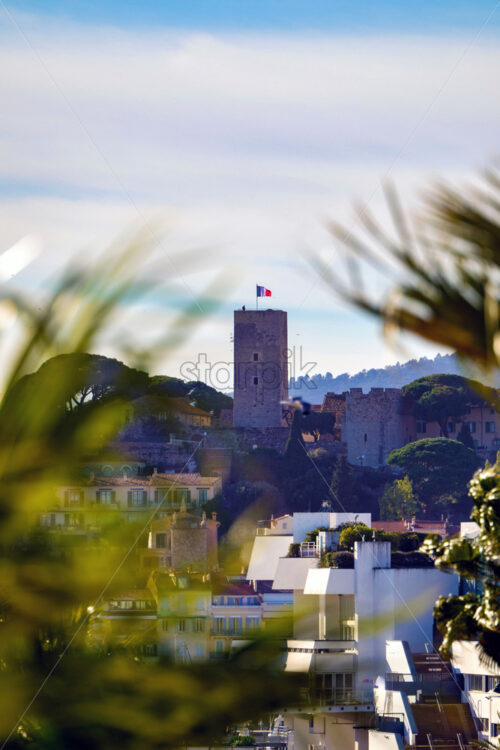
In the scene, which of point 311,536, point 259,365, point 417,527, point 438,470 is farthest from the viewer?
point 259,365

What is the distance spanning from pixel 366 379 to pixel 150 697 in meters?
139

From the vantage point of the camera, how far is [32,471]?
72cm

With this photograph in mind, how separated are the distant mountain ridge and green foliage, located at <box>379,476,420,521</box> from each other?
1547cm

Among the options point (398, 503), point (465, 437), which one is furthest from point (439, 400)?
point (398, 503)

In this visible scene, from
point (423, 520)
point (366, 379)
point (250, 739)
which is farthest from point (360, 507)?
point (366, 379)

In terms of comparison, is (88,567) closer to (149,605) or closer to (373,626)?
(149,605)

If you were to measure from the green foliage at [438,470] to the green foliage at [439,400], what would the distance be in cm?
383

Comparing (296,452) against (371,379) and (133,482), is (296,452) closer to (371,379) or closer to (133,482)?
(133,482)

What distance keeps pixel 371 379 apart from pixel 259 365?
78.0 metres

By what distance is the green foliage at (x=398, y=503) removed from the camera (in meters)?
50.2

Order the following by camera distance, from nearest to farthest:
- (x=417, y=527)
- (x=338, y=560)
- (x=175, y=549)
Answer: (x=175, y=549) < (x=338, y=560) < (x=417, y=527)

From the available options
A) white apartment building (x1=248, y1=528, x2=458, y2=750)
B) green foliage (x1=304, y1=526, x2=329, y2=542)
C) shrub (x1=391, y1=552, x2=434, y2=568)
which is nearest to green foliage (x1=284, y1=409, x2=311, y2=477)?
white apartment building (x1=248, y1=528, x2=458, y2=750)

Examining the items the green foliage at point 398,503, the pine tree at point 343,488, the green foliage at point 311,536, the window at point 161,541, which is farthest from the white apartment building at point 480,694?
the pine tree at point 343,488

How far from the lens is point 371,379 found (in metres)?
135
